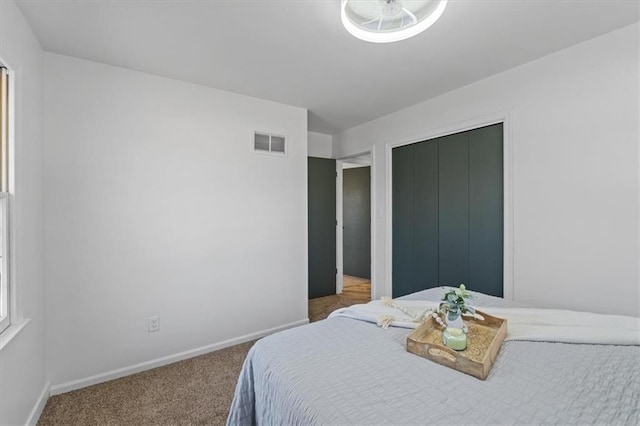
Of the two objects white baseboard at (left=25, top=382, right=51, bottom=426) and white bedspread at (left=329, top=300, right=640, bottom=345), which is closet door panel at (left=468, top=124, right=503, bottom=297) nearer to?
white bedspread at (left=329, top=300, right=640, bottom=345)

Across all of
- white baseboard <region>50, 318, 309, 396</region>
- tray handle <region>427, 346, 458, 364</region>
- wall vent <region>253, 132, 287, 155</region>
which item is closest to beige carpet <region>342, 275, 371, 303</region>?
white baseboard <region>50, 318, 309, 396</region>

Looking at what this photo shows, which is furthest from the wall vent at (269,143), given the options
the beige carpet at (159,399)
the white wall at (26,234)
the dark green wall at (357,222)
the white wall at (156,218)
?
the dark green wall at (357,222)

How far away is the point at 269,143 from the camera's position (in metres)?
3.06

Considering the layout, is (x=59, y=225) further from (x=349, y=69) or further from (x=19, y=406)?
(x=349, y=69)

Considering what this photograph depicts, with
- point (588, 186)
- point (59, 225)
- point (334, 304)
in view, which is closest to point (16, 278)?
point (59, 225)

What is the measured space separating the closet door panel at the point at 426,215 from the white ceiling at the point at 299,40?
2.36 feet

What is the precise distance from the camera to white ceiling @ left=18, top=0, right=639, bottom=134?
1.64m

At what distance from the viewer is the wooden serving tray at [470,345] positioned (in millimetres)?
1084

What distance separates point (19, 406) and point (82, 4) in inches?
86.3

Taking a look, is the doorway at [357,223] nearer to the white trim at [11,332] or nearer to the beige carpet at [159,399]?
the beige carpet at [159,399]

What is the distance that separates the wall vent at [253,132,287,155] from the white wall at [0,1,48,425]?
5.24 ft

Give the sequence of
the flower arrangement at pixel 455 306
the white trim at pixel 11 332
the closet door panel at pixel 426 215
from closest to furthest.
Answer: the flower arrangement at pixel 455 306 → the white trim at pixel 11 332 → the closet door panel at pixel 426 215

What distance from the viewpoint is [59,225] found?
208 centimetres

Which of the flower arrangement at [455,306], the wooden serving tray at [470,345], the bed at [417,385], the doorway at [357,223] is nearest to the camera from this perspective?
the bed at [417,385]
